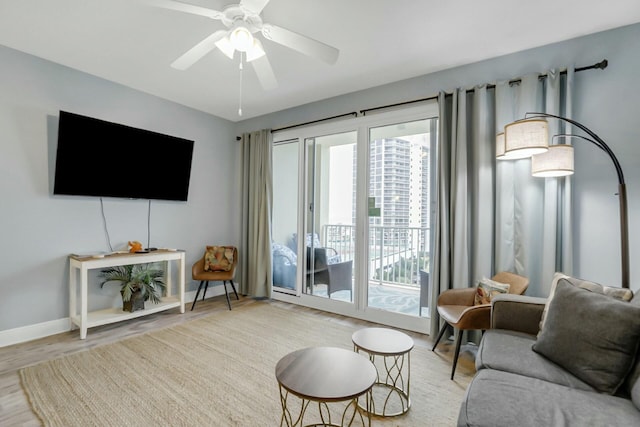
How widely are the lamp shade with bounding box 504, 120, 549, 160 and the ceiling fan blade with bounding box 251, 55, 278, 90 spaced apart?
176 cm

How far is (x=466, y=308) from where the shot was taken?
8.15 ft

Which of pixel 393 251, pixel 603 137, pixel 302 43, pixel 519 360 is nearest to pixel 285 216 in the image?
pixel 393 251

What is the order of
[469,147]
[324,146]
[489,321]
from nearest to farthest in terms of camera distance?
[489,321] < [469,147] < [324,146]

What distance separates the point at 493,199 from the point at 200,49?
8.50ft

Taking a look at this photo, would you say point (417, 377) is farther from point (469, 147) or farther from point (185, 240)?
point (185, 240)

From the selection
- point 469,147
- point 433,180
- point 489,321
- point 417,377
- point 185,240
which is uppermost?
point 469,147

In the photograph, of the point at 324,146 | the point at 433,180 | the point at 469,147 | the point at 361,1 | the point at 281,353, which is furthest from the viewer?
the point at 324,146

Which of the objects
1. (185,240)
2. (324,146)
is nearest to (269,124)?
(324,146)

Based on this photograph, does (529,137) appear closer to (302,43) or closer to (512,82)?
(512,82)

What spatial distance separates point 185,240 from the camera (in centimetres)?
A: 419

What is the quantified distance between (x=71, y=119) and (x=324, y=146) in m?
2.65

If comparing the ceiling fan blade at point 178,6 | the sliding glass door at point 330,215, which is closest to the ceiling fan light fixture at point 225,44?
the ceiling fan blade at point 178,6

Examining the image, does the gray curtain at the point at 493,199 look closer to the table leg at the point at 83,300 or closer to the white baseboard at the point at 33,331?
the table leg at the point at 83,300

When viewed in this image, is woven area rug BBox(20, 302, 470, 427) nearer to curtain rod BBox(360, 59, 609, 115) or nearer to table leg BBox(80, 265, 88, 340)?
table leg BBox(80, 265, 88, 340)
